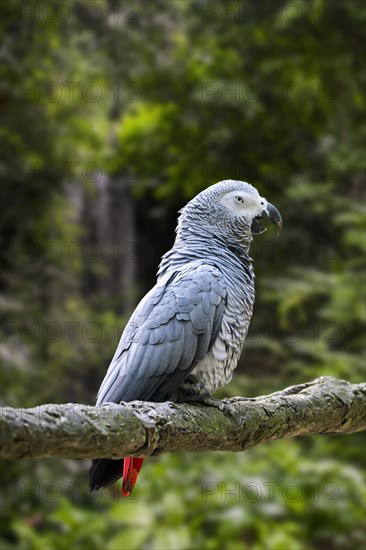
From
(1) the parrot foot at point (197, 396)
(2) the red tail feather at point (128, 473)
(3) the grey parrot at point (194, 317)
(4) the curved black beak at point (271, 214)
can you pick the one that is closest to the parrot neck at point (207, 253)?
(3) the grey parrot at point (194, 317)

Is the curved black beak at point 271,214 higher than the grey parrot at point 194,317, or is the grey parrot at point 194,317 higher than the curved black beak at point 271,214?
the curved black beak at point 271,214

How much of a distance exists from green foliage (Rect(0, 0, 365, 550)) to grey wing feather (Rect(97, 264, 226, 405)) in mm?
1438

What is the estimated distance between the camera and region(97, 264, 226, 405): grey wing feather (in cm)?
182

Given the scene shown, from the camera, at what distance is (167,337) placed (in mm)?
1859

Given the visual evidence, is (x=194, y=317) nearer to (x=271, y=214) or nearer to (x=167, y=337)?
(x=167, y=337)

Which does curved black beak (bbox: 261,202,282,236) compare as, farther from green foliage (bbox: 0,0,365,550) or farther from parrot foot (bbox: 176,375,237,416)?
green foliage (bbox: 0,0,365,550)

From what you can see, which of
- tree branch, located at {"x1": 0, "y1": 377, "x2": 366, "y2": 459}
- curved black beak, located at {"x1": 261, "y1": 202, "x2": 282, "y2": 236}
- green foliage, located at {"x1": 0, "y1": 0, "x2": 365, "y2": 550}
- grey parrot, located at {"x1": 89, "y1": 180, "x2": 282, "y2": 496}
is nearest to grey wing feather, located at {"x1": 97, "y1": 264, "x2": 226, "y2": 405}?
grey parrot, located at {"x1": 89, "y1": 180, "x2": 282, "y2": 496}

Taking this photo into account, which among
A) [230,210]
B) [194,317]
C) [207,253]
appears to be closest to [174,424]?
[194,317]

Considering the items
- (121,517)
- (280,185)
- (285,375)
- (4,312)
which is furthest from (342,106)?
(121,517)

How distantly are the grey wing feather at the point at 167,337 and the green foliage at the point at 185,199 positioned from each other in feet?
4.72

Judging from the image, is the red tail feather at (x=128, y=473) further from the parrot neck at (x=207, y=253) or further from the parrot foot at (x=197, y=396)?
the parrot neck at (x=207, y=253)

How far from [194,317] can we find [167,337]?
9 cm

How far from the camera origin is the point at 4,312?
3.35m

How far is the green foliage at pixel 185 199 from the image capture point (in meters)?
3.53
